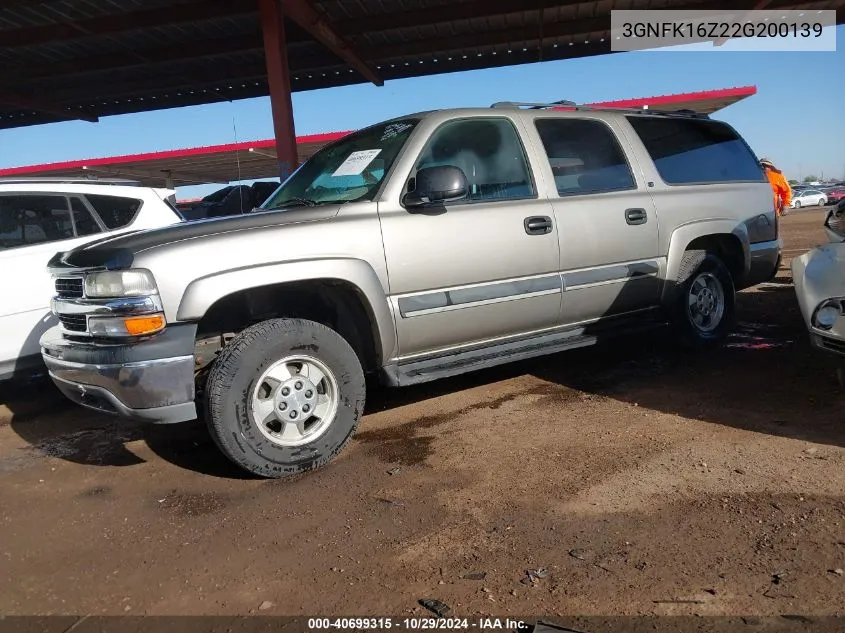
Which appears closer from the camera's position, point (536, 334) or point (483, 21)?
point (536, 334)

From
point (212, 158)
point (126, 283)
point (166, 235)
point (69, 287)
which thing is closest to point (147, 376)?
point (126, 283)

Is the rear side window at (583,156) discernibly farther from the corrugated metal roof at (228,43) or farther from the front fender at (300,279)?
the corrugated metal roof at (228,43)

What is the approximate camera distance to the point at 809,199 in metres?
39.1

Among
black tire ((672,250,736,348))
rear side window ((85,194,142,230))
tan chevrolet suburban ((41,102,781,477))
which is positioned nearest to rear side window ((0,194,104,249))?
rear side window ((85,194,142,230))

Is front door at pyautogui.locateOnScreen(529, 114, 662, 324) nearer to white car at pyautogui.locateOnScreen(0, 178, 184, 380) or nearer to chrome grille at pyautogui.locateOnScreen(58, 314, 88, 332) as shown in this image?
chrome grille at pyautogui.locateOnScreen(58, 314, 88, 332)

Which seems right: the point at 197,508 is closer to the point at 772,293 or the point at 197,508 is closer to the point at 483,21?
the point at 772,293

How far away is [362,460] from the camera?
352 centimetres

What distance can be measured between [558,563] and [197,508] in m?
1.74

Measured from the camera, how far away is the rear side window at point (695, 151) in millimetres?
4871

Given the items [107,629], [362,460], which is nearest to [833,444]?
[362,460]

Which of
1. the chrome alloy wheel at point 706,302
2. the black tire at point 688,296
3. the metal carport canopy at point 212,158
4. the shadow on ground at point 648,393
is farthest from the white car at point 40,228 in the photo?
the metal carport canopy at point 212,158

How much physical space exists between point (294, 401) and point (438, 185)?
1393 mm

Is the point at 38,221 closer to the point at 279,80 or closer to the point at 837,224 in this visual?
the point at 837,224

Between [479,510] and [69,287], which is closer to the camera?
[479,510]
